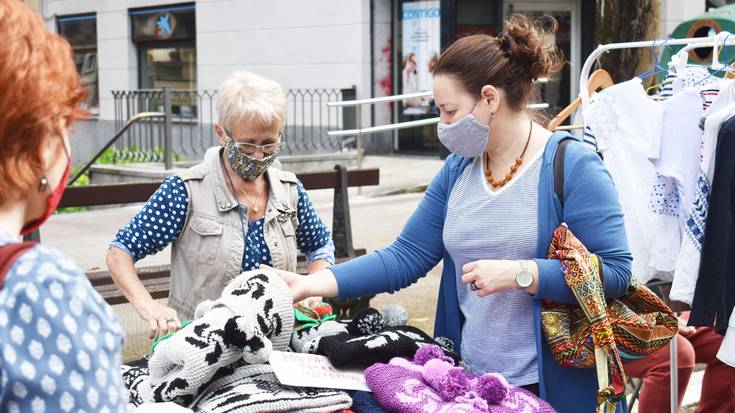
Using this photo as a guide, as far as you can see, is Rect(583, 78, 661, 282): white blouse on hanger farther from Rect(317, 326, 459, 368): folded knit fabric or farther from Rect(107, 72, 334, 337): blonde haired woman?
Rect(317, 326, 459, 368): folded knit fabric

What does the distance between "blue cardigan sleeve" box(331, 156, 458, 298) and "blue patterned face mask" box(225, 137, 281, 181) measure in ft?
1.59

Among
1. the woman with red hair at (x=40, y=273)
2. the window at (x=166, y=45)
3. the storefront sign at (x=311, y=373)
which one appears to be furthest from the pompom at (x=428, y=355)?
the window at (x=166, y=45)

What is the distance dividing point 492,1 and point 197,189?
554 inches

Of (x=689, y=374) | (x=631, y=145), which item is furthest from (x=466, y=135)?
(x=631, y=145)

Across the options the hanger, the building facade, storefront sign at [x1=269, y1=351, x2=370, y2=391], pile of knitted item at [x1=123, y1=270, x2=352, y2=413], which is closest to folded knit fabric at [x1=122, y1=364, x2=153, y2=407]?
pile of knitted item at [x1=123, y1=270, x2=352, y2=413]

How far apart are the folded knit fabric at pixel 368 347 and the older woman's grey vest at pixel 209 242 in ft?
2.18

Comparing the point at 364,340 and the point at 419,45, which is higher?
the point at 419,45

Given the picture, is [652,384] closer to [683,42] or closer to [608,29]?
[683,42]

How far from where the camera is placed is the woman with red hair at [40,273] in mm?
1278

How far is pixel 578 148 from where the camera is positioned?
2658 mm

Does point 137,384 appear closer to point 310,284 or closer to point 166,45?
point 310,284

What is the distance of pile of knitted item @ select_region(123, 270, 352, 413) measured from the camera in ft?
7.37

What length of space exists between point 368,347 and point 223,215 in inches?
34.7

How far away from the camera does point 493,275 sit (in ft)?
8.16
